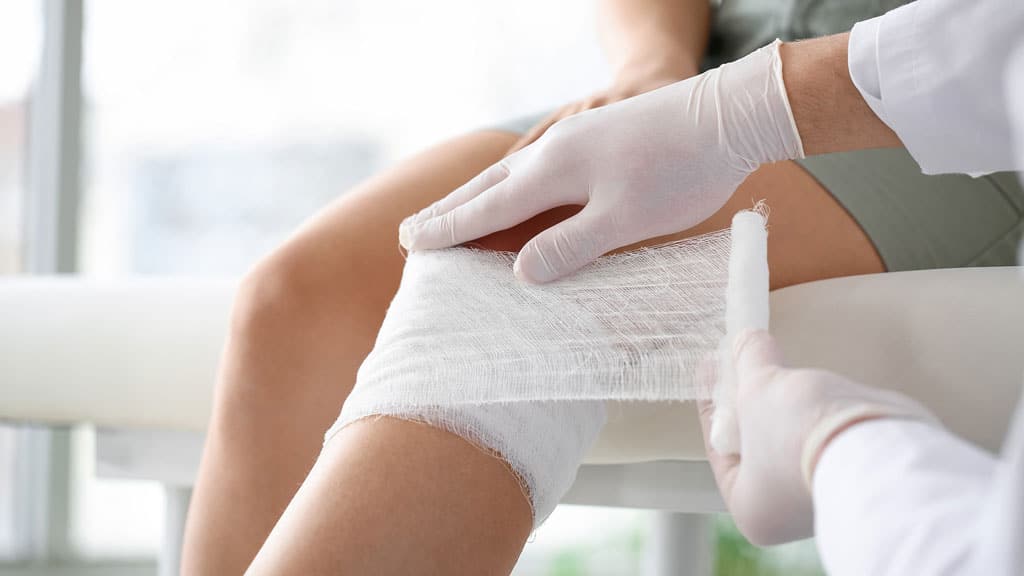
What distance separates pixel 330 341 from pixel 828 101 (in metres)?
0.37

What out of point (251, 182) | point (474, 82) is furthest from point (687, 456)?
point (251, 182)

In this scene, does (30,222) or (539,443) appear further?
(30,222)

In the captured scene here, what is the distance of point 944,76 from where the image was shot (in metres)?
0.50

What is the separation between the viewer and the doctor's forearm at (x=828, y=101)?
561 mm

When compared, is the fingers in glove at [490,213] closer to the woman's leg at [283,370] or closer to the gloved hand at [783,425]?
the woman's leg at [283,370]

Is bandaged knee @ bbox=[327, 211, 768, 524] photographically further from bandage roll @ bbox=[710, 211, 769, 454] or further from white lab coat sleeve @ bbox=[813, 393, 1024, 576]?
white lab coat sleeve @ bbox=[813, 393, 1024, 576]

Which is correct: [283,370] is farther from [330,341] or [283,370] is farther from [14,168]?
[14,168]

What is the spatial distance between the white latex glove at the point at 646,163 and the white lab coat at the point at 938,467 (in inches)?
3.7

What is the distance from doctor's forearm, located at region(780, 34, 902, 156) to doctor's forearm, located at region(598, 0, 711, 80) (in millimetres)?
295

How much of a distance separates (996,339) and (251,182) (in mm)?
1714

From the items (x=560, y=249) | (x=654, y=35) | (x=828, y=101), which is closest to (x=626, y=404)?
(x=560, y=249)

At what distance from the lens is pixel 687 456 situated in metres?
0.63

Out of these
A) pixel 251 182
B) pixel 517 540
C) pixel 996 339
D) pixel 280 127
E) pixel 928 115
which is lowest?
pixel 517 540

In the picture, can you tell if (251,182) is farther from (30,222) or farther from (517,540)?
(517,540)
